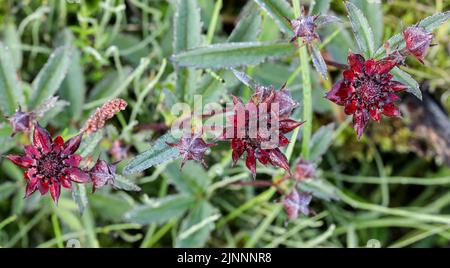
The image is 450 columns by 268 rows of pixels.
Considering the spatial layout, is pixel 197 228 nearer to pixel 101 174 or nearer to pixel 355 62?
pixel 101 174

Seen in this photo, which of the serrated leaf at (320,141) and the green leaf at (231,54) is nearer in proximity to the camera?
the green leaf at (231,54)

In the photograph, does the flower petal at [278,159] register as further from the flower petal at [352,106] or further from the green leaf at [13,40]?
the green leaf at [13,40]

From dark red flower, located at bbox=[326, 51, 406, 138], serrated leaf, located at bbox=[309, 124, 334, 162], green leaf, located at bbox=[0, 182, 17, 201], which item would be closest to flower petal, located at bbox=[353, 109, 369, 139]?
dark red flower, located at bbox=[326, 51, 406, 138]

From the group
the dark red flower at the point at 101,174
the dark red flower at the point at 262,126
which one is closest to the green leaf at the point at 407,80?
the dark red flower at the point at 262,126

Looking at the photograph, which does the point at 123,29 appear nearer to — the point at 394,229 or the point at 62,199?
the point at 62,199

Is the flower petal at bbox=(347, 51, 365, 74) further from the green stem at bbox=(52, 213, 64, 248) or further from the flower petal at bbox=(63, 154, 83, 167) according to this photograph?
the green stem at bbox=(52, 213, 64, 248)
